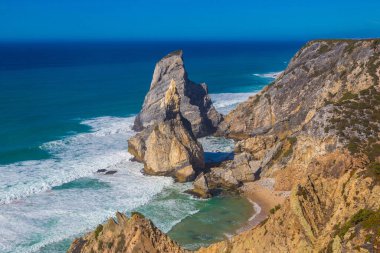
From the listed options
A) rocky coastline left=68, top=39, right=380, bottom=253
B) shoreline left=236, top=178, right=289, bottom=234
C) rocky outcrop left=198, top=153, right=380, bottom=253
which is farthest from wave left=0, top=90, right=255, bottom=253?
rocky outcrop left=198, top=153, right=380, bottom=253

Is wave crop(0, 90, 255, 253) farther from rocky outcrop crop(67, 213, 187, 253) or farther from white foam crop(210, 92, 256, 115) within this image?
white foam crop(210, 92, 256, 115)

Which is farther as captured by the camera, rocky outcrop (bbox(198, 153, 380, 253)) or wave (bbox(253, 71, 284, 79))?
wave (bbox(253, 71, 284, 79))

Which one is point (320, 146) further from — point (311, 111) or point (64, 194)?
point (64, 194)

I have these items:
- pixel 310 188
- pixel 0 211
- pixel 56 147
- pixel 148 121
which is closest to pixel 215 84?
pixel 148 121

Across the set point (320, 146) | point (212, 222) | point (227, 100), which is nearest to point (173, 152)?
point (212, 222)

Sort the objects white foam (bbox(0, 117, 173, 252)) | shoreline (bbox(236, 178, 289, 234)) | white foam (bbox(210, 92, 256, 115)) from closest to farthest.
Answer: white foam (bbox(0, 117, 173, 252))
shoreline (bbox(236, 178, 289, 234))
white foam (bbox(210, 92, 256, 115))

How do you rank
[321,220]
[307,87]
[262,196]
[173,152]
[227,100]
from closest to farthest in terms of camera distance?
[321,220] < [262,196] < [173,152] < [307,87] < [227,100]
